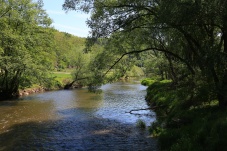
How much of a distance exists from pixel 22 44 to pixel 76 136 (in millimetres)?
20307

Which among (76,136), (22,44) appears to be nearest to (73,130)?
(76,136)

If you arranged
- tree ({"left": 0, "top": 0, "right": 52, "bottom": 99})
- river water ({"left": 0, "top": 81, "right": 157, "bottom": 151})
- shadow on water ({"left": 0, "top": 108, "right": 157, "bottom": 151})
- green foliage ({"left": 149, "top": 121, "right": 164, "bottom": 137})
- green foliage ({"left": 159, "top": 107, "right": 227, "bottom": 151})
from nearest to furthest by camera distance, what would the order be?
green foliage ({"left": 159, "top": 107, "right": 227, "bottom": 151}) → shadow on water ({"left": 0, "top": 108, "right": 157, "bottom": 151}) → river water ({"left": 0, "top": 81, "right": 157, "bottom": 151}) → green foliage ({"left": 149, "top": 121, "right": 164, "bottom": 137}) → tree ({"left": 0, "top": 0, "right": 52, "bottom": 99})

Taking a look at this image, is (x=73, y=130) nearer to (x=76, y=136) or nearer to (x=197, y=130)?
(x=76, y=136)

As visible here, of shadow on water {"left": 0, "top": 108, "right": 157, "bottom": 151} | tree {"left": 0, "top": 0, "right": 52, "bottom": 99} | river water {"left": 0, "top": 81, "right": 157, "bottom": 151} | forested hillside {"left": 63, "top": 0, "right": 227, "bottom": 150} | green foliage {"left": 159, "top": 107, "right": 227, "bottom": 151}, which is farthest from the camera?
tree {"left": 0, "top": 0, "right": 52, "bottom": 99}

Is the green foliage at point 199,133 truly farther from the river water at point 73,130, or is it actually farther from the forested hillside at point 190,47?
the river water at point 73,130

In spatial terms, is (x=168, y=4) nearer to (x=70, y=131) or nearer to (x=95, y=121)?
(x=70, y=131)

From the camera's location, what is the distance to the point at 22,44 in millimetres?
32812

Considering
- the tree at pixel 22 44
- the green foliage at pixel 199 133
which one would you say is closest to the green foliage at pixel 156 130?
the green foliage at pixel 199 133

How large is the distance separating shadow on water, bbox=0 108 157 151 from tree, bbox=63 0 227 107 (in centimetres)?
526

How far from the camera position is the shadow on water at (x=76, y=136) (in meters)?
14.7

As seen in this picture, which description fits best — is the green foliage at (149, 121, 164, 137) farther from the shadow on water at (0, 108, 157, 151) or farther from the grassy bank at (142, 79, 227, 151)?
the shadow on water at (0, 108, 157, 151)

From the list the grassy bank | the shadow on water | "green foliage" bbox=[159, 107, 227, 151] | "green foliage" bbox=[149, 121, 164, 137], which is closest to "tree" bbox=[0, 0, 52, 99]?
the shadow on water

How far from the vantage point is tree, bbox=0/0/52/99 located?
31842 millimetres

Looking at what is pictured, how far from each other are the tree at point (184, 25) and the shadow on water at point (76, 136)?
5259mm
